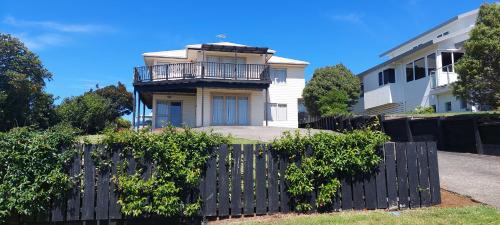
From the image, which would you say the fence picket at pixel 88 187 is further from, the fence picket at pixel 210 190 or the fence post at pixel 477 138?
the fence post at pixel 477 138

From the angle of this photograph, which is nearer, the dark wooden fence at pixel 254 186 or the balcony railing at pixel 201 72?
the dark wooden fence at pixel 254 186

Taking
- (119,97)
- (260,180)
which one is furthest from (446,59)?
(119,97)

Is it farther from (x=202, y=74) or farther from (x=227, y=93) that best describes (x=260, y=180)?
(x=227, y=93)

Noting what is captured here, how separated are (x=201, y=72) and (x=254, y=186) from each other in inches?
779

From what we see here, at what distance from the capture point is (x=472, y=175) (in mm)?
11273

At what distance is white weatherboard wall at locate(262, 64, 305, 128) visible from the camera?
105ft

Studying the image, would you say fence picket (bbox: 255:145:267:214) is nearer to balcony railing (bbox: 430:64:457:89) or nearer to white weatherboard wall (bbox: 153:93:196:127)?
balcony railing (bbox: 430:64:457:89)

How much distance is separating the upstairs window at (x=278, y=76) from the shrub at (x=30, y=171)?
83.3 ft

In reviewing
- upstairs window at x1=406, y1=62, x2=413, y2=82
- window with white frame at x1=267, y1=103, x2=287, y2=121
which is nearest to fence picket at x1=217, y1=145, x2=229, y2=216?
window with white frame at x1=267, y1=103, x2=287, y2=121

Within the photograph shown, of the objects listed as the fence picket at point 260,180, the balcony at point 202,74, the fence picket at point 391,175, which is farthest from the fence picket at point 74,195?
the balcony at point 202,74

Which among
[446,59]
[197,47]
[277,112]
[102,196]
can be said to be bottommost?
[102,196]

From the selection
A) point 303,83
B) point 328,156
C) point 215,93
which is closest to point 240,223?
point 328,156

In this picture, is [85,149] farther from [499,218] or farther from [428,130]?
[428,130]

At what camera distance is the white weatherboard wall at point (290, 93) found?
31.9m
